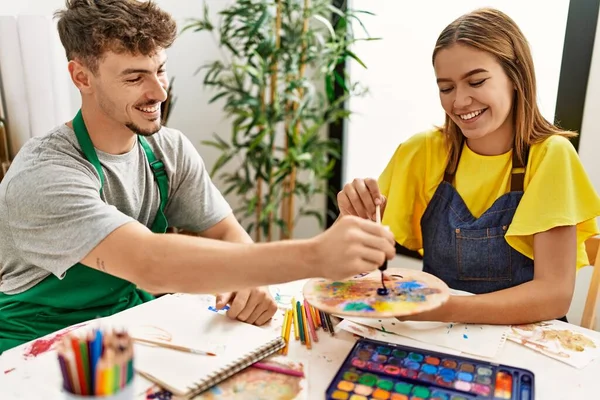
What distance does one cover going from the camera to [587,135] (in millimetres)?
2078

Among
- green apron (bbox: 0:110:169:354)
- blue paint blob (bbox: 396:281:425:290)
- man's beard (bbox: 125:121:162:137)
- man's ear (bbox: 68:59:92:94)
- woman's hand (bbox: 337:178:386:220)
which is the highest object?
man's ear (bbox: 68:59:92:94)

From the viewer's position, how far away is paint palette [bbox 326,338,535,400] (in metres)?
0.90

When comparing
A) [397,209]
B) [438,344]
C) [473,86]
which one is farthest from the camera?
[397,209]

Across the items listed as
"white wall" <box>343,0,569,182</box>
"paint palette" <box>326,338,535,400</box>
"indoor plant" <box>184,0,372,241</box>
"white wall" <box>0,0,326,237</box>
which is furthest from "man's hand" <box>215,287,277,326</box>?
"white wall" <box>0,0,326,237</box>

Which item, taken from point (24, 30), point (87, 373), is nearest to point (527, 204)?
point (87, 373)

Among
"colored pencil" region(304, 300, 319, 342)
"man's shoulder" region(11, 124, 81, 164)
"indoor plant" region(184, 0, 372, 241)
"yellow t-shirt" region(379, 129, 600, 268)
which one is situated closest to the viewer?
"colored pencil" region(304, 300, 319, 342)

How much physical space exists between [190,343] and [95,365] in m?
0.37

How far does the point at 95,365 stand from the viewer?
685 mm

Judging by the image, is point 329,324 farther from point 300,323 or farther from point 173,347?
point 173,347

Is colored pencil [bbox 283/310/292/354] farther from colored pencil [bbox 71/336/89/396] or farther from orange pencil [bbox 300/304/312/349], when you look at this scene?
colored pencil [bbox 71/336/89/396]

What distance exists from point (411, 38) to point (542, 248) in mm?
1638

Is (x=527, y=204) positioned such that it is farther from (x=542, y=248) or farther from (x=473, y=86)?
(x=473, y=86)

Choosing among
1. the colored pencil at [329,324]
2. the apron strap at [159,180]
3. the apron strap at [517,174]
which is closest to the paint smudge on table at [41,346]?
the apron strap at [159,180]

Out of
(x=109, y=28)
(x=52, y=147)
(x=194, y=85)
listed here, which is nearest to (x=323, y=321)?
(x=52, y=147)
